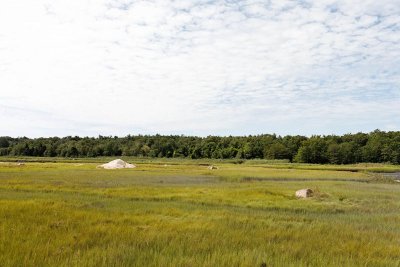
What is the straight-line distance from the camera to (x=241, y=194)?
103 feet

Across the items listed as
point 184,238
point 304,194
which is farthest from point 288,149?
point 184,238

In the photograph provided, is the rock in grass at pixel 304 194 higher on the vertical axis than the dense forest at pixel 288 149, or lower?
lower

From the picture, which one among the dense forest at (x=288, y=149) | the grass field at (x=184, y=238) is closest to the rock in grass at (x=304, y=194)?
the grass field at (x=184, y=238)

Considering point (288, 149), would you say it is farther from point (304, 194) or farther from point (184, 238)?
point (184, 238)

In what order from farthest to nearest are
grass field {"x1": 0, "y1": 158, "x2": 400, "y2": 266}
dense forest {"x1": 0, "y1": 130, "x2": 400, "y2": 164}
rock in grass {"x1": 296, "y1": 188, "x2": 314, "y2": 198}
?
dense forest {"x1": 0, "y1": 130, "x2": 400, "y2": 164}
rock in grass {"x1": 296, "y1": 188, "x2": 314, "y2": 198}
grass field {"x1": 0, "y1": 158, "x2": 400, "y2": 266}

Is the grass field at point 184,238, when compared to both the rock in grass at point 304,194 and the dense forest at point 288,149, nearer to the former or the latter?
the rock in grass at point 304,194

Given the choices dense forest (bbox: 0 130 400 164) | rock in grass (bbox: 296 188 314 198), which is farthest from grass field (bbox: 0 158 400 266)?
dense forest (bbox: 0 130 400 164)

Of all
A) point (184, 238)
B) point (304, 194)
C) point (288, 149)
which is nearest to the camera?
point (184, 238)

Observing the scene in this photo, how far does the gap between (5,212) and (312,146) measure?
475 ft

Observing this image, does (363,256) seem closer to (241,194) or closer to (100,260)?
(100,260)

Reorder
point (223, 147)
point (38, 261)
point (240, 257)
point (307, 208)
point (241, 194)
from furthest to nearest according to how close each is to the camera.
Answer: point (223, 147) < point (241, 194) < point (307, 208) < point (240, 257) < point (38, 261)

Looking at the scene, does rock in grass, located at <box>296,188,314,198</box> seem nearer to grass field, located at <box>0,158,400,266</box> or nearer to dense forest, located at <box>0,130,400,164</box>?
grass field, located at <box>0,158,400,266</box>

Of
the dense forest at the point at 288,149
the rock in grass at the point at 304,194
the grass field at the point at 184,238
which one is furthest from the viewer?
the dense forest at the point at 288,149

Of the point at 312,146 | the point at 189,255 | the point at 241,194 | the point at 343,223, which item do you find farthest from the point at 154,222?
the point at 312,146
